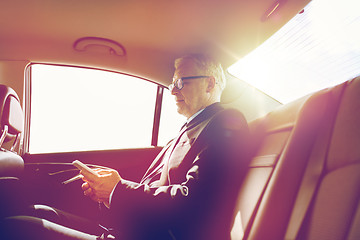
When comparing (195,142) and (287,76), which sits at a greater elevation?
(287,76)

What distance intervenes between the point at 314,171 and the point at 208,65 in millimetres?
1239

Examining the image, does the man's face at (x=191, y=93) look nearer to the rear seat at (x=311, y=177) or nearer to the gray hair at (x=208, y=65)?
the gray hair at (x=208, y=65)

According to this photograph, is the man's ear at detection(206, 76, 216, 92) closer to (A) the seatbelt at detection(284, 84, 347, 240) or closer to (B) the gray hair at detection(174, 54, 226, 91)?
(B) the gray hair at detection(174, 54, 226, 91)

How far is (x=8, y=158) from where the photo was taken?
Answer: 4.81 ft

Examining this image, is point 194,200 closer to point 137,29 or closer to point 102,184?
point 102,184

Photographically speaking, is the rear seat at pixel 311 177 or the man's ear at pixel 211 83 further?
the man's ear at pixel 211 83

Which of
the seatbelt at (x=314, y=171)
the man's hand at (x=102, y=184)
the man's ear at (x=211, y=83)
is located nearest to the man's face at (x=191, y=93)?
the man's ear at (x=211, y=83)

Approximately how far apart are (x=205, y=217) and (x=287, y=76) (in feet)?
4.22

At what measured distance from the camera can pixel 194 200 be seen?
111cm

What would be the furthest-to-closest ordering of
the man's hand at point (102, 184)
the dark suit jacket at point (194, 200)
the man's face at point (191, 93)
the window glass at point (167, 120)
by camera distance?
the window glass at point (167, 120)
the man's face at point (191, 93)
the man's hand at point (102, 184)
the dark suit jacket at point (194, 200)

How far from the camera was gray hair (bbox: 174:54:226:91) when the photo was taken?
1903 millimetres

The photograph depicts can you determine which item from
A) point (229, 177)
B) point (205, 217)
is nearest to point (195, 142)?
point (229, 177)

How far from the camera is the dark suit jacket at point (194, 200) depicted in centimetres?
112

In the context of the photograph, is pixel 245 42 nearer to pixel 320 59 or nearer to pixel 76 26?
pixel 320 59
